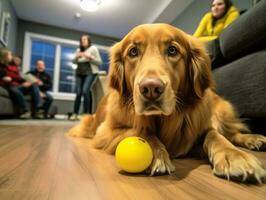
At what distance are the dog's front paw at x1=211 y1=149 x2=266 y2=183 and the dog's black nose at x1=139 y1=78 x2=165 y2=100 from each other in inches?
12.8

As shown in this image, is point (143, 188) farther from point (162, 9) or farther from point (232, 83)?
point (162, 9)

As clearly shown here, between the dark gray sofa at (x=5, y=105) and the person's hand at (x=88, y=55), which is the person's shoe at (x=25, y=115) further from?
the person's hand at (x=88, y=55)

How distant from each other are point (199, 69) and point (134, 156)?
610 millimetres

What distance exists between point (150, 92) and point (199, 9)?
5.08 metres

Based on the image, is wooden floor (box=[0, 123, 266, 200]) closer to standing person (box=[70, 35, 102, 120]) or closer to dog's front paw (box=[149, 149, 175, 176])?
dog's front paw (box=[149, 149, 175, 176])

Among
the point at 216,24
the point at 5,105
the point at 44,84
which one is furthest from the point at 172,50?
the point at 44,84

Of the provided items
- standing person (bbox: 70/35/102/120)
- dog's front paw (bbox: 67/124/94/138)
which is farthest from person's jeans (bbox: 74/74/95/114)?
dog's front paw (bbox: 67/124/94/138)

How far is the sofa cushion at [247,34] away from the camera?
1413mm

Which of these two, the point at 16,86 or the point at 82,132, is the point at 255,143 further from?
the point at 16,86

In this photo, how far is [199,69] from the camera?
1.23 meters

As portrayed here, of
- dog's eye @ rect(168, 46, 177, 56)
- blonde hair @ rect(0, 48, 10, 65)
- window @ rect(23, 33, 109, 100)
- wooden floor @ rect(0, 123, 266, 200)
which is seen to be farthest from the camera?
window @ rect(23, 33, 109, 100)

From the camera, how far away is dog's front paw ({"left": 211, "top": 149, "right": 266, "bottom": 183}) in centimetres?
76

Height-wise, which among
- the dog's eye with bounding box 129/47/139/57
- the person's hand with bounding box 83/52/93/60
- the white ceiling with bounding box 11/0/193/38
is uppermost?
the white ceiling with bounding box 11/0/193/38

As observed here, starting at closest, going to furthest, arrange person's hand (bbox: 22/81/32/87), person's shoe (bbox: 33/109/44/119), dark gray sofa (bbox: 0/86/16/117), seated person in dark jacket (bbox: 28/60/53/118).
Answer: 1. dark gray sofa (bbox: 0/86/16/117)
2. person's hand (bbox: 22/81/32/87)
3. person's shoe (bbox: 33/109/44/119)
4. seated person in dark jacket (bbox: 28/60/53/118)
